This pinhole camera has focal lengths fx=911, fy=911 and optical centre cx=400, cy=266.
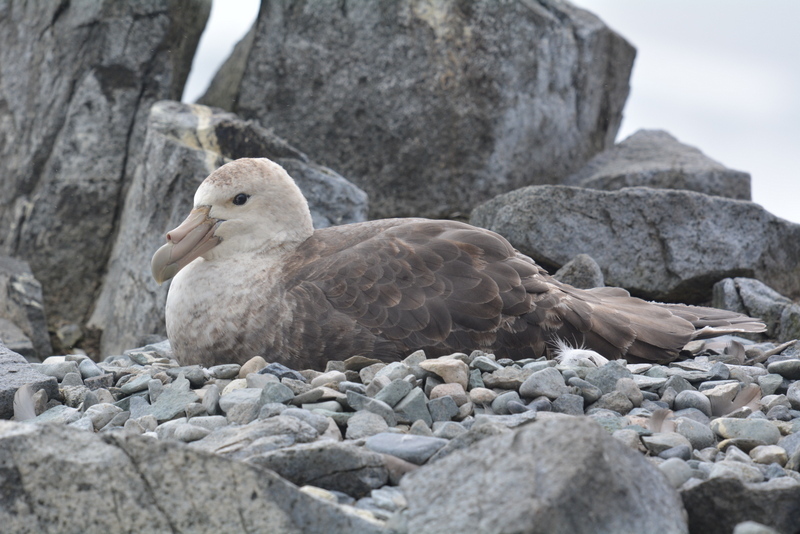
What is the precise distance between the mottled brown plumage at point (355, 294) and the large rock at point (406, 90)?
419 cm

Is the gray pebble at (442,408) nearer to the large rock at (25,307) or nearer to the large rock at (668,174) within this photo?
the large rock at (25,307)

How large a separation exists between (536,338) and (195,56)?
6.58 metres

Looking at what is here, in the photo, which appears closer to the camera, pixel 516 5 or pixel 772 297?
pixel 772 297

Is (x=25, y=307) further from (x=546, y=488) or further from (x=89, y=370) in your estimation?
(x=546, y=488)

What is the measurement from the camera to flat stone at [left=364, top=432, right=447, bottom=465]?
298 centimetres

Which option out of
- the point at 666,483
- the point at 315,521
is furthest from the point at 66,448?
→ the point at 666,483

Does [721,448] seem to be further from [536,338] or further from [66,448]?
[66,448]

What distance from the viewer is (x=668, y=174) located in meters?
9.74

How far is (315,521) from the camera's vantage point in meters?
2.47

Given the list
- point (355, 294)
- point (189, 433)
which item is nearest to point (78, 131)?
point (355, 294)

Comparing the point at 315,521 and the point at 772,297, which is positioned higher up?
the point at 772,297

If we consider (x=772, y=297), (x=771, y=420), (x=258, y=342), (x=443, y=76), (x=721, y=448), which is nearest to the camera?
(x=721, y=448)

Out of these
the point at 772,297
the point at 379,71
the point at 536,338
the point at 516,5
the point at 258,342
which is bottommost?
the point at 258,342

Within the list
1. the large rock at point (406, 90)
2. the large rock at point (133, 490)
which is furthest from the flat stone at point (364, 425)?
the large rock at point (406, 90)
